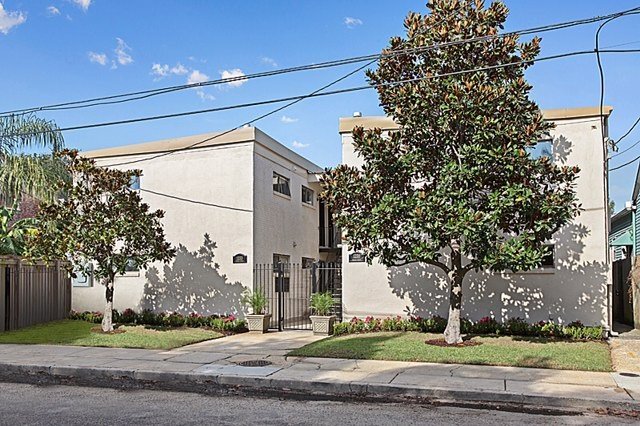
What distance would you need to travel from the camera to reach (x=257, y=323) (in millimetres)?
16469

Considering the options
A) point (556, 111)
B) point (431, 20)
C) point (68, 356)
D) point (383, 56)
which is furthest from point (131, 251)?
point (556, 111)

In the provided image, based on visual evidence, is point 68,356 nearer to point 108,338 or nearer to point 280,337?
point 108,338

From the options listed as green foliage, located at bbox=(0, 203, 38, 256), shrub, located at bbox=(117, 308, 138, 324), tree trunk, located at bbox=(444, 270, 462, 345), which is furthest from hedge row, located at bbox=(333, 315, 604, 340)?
green foliage, located at bbox=(0, 203, 38, 256)

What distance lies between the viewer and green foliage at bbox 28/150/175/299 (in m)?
15.0

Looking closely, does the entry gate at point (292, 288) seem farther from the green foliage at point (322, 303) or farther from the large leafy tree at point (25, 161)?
the large leafy tree at point (25, 161)

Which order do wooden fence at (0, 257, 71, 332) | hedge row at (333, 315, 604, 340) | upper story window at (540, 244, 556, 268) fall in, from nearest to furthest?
hedge row at (333, 315, 604, 340), upper story window at (540, 244, 556, 268), wooden fence at (0, 257, 71, 332)

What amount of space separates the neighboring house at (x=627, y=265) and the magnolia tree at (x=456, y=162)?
211 inches

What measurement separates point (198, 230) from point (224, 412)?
10458mm

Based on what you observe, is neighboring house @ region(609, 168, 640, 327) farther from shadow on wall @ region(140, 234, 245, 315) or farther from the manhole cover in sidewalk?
shadow on wall @ region(140, 234, 245, 315)

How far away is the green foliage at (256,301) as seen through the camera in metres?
16.5

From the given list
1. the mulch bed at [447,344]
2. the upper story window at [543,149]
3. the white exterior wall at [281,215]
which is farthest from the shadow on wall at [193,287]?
the upper story window at [543,149]

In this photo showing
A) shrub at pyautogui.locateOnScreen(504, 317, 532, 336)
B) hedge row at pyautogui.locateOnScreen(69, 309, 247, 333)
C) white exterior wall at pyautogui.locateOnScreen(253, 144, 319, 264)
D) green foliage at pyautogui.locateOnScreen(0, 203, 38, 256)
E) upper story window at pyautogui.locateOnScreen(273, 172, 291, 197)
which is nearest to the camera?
shrub at pyautogui.locateOnScreen(504, 317, 532, 336)

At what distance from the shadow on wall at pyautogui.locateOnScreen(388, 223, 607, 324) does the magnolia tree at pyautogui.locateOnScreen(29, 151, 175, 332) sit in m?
7.26

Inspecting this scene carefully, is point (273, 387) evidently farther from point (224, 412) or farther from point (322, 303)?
point (322, 303)
